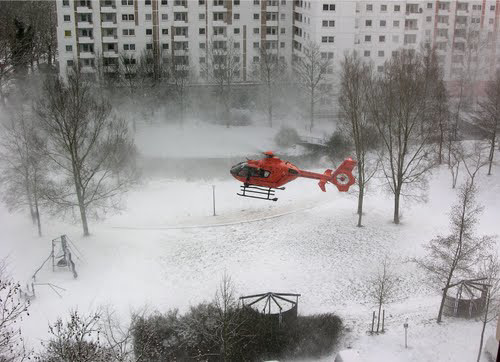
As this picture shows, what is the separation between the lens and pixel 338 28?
57750 mm

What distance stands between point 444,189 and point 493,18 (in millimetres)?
26080

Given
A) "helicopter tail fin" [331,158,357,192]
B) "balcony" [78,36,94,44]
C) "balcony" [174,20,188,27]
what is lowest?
"helicopter tail fin" [331,158,357,192]

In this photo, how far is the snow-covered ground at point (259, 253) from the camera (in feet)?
96.1

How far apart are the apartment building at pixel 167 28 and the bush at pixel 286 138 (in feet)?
38.7

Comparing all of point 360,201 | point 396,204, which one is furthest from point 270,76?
point 396,204

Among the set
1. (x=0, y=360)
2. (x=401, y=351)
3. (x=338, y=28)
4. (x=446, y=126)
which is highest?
(x=338, y=28)

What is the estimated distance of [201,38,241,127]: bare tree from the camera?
58.4 metres

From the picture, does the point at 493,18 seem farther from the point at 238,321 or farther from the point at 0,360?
the point at 0,360

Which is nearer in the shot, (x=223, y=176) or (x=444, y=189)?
(x=444, y=189)

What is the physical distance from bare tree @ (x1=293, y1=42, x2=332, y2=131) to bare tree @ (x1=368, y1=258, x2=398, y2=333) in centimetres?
2341

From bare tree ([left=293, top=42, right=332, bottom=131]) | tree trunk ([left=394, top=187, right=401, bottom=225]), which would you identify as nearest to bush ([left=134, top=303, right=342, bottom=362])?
tree trunk ([left=394, top=187, right=401, bottom=225])

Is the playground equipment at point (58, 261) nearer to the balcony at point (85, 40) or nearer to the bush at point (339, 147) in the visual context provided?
the bush at point (339, 147)

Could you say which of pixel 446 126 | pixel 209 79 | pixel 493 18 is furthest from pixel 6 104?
pixel 493 18

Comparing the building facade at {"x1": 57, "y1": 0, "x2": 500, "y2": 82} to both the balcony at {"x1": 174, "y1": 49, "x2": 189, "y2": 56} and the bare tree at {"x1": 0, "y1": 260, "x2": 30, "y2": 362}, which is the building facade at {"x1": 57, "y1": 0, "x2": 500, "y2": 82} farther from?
the bare tree at {"x1": 0, "y1": 260, "x2": 30, "y2": 362}
